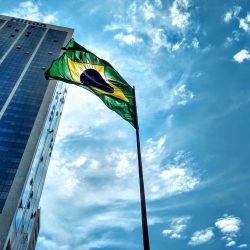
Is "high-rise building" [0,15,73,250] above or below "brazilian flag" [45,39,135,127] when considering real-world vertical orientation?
above

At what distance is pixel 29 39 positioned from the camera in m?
133

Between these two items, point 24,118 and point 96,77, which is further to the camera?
point 24,118

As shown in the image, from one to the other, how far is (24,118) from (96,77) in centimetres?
8345

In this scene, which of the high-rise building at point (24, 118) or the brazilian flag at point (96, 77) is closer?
the brazilian flag at point (96, 77)

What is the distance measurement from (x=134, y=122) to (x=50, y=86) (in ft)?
322

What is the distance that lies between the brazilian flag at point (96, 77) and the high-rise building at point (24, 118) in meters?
Answer: 55.7

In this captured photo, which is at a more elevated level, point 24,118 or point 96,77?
point 24,118

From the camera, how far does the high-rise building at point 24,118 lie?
73.8 m

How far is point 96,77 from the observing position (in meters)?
16.8

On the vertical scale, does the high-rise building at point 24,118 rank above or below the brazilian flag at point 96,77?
above

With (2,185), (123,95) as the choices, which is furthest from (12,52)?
(123,95)

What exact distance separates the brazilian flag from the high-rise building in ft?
183

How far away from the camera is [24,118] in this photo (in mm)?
94750

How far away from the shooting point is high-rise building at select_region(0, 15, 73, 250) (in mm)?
73750
